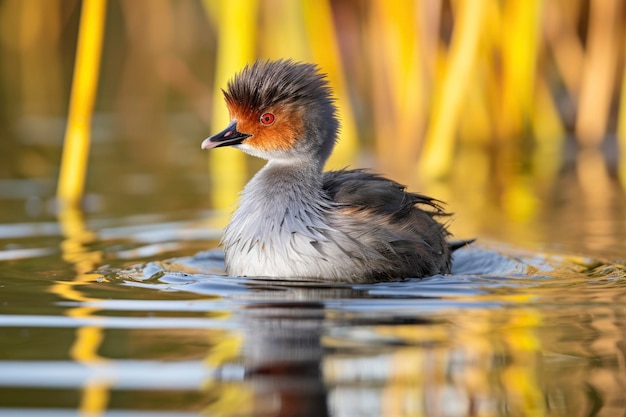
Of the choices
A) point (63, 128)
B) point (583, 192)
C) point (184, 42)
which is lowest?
point (583, 192)

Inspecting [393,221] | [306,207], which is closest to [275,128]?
[306,207]

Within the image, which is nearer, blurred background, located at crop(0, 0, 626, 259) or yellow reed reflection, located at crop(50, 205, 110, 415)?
yellow reed reflection, located at crop(50, 205, 110, 415)

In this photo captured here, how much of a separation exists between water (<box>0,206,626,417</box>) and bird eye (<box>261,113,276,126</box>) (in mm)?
874

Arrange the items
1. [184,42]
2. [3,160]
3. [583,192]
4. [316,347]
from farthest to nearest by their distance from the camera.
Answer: [184,42]
[3,160]
[583,192]
[316,347]

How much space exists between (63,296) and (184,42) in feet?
56.8

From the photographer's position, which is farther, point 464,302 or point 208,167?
point 208,167

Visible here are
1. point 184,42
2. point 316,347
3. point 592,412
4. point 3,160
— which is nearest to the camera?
point 592,412

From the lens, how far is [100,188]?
9461mm

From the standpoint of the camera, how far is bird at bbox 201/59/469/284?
5.70 metres

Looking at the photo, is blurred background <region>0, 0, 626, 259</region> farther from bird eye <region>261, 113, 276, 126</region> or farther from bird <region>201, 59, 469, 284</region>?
bird eye <region>261, 113, 276, 126</region>

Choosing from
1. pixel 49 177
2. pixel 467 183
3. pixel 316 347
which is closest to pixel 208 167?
pixel 49 177

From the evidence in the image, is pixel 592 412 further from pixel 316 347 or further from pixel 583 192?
pixel 583 192

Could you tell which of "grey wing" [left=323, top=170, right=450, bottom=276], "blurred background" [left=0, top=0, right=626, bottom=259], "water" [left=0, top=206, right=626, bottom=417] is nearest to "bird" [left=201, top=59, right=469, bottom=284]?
"grey wing" [left=323, top=170, right=450, bottom=276]

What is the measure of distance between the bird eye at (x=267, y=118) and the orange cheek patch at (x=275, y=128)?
0.06 feet
